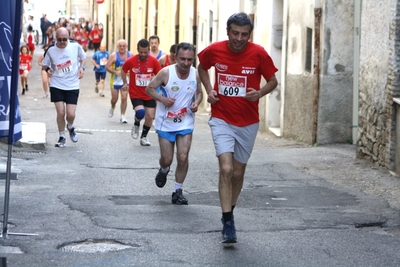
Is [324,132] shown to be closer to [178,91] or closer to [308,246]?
[178,91]

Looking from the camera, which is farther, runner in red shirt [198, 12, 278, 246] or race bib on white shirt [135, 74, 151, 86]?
race bib on white shirt [135, 74, 151, 86]

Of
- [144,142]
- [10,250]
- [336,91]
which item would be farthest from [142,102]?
[10,250]

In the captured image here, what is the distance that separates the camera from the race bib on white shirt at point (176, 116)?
9.87 meters

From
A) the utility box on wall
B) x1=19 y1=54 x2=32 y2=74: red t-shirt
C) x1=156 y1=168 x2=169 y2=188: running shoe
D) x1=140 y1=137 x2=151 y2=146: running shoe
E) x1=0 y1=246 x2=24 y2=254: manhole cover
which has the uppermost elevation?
the utility box on wall

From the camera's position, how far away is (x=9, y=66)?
297 inches

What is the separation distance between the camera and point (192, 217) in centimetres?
877

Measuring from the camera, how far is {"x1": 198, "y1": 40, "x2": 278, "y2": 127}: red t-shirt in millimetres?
7852

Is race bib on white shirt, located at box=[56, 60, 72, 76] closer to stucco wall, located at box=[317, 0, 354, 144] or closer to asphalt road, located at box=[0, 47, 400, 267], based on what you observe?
asphalt road, located at box=[0, 47, 400, 267]

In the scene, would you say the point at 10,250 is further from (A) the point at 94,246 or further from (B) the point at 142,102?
(B) the point at 142,102

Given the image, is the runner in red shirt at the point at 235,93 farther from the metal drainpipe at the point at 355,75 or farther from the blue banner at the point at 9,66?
the metal drainpipe at the point at 355,75

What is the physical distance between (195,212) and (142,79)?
726cm

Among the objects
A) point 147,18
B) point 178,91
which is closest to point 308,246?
point 178,91

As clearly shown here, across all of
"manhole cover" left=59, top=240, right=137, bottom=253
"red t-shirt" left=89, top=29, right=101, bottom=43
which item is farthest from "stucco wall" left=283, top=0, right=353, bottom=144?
"red t-shirt" left=89, top=29, right=101, bottom=43

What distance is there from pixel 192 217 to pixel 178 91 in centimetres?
163
